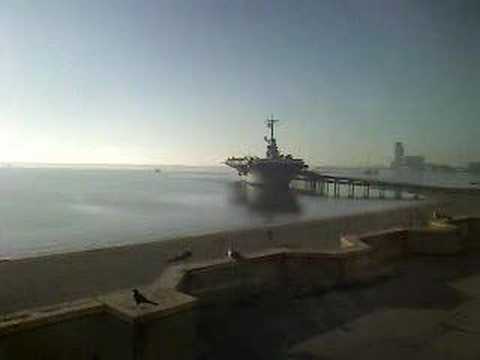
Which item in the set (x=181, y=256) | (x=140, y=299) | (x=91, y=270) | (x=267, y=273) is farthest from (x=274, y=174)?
(x=140, y=299)

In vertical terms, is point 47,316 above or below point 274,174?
below

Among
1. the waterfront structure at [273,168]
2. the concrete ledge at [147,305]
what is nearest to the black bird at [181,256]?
the concrete ledge at [147,305]

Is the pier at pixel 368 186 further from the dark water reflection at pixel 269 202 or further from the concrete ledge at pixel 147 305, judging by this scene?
the concrete ledge at pixel 147 305

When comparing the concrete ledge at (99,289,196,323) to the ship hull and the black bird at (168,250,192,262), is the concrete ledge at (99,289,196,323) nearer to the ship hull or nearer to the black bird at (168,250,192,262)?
the black bird at (168,250,192,262)

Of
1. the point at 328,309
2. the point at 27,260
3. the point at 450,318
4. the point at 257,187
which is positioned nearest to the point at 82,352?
the point at 328,309

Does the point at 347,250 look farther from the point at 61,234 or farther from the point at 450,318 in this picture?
the point at 61,234

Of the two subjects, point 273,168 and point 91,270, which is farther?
point 273,168

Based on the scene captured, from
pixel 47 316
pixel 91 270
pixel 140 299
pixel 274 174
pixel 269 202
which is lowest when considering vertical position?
pixel 269 202

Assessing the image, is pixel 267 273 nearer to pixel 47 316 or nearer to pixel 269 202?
pixel 47 316

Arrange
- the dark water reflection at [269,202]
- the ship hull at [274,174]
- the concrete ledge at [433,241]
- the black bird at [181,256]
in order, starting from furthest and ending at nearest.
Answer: the ship hull at [274,174] → the dark water reflection at [269,202] → the black bird at [181,256] → the concrete ledge at [433,241]

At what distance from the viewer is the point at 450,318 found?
645cm

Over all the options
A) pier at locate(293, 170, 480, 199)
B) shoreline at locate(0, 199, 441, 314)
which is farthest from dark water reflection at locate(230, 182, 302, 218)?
shoreline at locate(0, 199, 441, 314)

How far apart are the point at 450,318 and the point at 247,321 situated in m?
2.59

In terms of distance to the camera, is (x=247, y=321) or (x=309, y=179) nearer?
(x=247, y=321)
